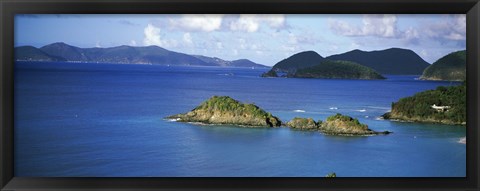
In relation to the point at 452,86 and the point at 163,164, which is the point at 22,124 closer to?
the point at 163,164

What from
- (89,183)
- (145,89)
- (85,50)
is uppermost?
(85,50)

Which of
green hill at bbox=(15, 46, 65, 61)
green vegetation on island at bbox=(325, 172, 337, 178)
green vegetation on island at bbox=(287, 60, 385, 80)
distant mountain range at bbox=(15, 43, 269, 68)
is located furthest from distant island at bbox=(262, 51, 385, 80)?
green hill at bbox=(15, 46, 65, 61)

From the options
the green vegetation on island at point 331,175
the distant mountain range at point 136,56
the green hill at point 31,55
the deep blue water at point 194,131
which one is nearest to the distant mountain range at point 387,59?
the deep blue water at point 194,131

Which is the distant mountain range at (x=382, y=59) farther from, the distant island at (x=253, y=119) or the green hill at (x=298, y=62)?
the distant island at (x=253, y=119)

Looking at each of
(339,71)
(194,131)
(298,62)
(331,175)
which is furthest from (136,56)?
(331,175)

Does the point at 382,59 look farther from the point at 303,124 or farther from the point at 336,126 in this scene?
the point at 303,124

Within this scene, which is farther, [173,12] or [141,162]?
[141,162]

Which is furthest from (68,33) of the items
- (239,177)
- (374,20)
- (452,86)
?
(452,86)

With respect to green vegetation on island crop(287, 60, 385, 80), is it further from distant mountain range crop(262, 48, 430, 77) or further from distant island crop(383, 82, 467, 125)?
distant island crop(383, 82, 467, 125)
